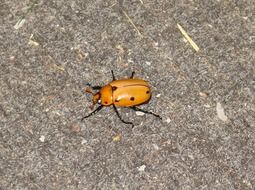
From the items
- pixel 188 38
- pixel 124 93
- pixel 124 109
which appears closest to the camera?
pixel 124 93

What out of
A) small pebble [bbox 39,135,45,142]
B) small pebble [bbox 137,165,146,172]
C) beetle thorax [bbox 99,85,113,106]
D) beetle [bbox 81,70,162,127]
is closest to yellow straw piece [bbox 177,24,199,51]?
beetle [bbox 81,70,162,127]

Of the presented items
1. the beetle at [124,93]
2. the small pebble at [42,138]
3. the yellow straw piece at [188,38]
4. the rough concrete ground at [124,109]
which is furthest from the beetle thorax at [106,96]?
the yellow straw piece at [188,38]

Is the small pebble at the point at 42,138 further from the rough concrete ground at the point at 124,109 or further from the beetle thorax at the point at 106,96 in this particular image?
the beetle thorax at the point at 106,96

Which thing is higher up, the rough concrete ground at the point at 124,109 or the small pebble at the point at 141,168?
the rough concrete ground at the point at 124,109

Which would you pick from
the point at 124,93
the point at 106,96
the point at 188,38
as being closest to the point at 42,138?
the point at 106,96

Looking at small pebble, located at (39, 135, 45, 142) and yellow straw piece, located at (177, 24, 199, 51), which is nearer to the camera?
small pebble, located at (39, 135, 45, 142)

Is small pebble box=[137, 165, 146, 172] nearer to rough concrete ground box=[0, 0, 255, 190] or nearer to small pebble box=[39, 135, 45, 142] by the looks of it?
rough concrete ground box=[0, 0, 255, 190]

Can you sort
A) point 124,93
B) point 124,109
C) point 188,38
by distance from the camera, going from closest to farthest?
point 124,93 → point 124,109 → point 188,38

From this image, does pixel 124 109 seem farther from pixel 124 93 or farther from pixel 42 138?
pixel 42 138

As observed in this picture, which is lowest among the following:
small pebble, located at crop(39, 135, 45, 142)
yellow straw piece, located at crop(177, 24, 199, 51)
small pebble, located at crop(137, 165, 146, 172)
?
small pebble, located at crop(137, 165, 146, 172)

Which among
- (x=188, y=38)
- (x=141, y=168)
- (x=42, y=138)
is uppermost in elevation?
(x=188, y=38)
